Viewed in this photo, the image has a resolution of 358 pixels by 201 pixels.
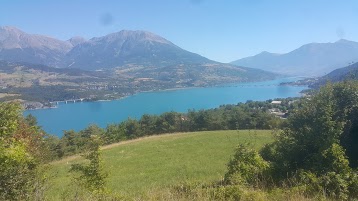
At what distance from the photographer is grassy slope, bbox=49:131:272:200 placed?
18.7 meters

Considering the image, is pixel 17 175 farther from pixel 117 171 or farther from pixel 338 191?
pixel 117 171

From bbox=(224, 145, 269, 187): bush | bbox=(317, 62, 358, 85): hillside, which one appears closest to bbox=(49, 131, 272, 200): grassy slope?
bbox=(224, 145, 269, 187): bush

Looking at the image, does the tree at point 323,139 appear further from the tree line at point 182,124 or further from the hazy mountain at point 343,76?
the tree line at point 182,124

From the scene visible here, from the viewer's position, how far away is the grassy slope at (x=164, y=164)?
1869 cm

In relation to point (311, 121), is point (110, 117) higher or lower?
lower

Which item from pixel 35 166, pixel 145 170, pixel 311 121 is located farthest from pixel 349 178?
pixel 145 170

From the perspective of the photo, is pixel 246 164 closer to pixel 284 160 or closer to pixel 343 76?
pixel 284 160

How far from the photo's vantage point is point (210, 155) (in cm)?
2839

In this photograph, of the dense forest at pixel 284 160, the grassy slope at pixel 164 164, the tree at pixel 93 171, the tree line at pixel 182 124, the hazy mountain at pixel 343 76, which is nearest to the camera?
the dense forest at pixel 284 160

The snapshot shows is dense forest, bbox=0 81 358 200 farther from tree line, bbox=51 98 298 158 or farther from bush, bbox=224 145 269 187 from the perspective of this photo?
tree line, bbox=51 98 298 158

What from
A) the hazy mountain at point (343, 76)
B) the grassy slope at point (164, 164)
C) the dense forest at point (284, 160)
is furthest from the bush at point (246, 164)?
the hazy mountain at point (343, 76)

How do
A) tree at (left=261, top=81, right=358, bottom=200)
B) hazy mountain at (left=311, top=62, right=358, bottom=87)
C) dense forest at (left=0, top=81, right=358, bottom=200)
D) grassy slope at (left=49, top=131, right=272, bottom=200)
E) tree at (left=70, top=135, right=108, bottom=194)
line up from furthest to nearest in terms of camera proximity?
1. hazy mountain at (left=311, top=62, right=358, bottom=87)
2. grassy slope at (left=49, top=131, right=272, bottom=200)
3. tree at (left=70, top=135, right=108, bottom=194)
4. tree at (left=261, top=81, right=358, bottom=200)
5. dense forest at (left=0, top=81, right=358, bottom=200)

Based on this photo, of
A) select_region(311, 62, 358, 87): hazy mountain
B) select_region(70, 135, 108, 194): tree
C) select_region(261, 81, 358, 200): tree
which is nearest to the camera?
select_region(261, 81, 358, 200): tree

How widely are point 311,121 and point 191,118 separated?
174ft
